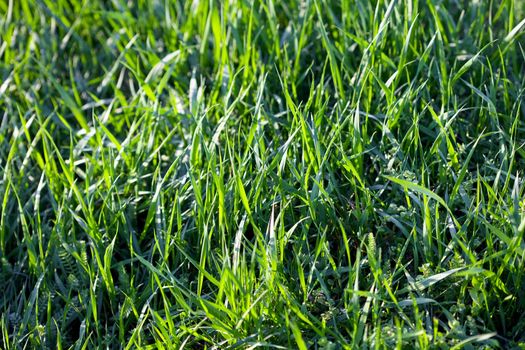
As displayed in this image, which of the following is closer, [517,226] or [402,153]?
[517,226]

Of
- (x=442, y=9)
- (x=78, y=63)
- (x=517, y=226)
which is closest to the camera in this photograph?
(x=517, y=226)

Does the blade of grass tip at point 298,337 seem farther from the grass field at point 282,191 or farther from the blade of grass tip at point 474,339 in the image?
the blade of grass tip at point 474,339

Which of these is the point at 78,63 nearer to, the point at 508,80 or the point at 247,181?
the point at 247,181

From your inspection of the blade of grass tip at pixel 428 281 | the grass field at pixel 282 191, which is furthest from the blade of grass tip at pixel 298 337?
the blade of grass tip at pixel 428 281

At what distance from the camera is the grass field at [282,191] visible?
206cm

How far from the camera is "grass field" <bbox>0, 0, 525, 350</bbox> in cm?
206

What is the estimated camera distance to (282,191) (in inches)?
88.7

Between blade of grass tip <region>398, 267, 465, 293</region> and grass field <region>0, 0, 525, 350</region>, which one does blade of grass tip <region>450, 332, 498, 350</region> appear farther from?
blade of grass tip <region>398, 267, 465, 293</region>

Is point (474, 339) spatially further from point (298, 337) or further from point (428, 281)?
point (298, 337)

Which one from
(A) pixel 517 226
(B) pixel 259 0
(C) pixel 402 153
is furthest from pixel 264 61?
(A) pixel 517 226

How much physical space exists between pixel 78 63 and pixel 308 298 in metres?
1.77

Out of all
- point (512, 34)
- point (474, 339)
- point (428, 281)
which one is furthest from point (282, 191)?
point (512, 34)

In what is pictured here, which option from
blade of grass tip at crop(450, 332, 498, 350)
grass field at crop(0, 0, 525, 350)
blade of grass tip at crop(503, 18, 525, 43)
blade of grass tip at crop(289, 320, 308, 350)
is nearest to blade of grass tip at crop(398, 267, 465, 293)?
grass field at crop(0, 0, 525, 350)

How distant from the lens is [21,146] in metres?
2.88
